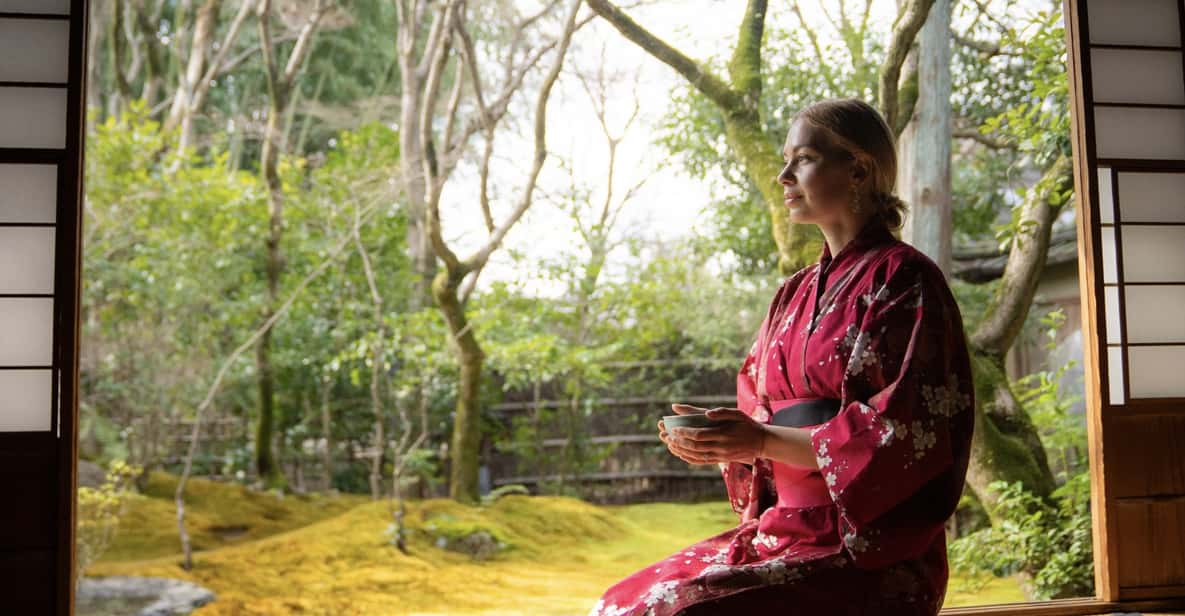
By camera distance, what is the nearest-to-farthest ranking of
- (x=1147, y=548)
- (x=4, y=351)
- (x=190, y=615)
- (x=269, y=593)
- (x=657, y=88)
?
1. (x=4, y=351)
2. (x=1147, y=548)
3. (x=190, y=615)
4. (x=269, y=593)
5. (x=657, y=88)

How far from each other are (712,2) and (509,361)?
265 centimetres

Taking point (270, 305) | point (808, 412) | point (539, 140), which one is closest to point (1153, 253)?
point (808, 412)

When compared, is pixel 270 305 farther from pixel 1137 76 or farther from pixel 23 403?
pixel 1137 76

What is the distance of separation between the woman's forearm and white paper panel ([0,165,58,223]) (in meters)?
2.16

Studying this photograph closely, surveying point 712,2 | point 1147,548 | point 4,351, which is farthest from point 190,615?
point 712,2

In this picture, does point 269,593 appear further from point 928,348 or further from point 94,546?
point 928,348

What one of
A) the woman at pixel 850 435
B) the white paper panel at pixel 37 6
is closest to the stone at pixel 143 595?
the white paper panel at pixel 37 6

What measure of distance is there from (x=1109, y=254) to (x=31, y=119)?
3.29 metres

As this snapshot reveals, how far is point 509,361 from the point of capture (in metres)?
6.12

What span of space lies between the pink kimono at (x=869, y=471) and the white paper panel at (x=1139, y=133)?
2.00 meters

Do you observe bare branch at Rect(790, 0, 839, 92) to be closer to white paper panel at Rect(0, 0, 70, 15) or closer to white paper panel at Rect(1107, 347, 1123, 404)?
white paper panel at Rect(1107, 347, 1123, 404)

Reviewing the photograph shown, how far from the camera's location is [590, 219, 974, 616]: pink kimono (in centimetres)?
126

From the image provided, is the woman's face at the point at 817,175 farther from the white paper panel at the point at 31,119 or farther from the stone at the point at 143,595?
the stone at the point at 143,595

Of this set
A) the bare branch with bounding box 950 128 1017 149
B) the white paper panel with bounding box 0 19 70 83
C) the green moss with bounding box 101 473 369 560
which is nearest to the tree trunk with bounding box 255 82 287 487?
the green moss with bounding box 101 473 369 560
